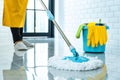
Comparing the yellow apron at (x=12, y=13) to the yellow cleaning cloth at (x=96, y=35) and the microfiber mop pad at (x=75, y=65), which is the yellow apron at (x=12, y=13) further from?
the microfiber mop pad at (x=75, y=65)

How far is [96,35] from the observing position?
7.05 feet

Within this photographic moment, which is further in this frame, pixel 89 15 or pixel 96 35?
pixel 89 15

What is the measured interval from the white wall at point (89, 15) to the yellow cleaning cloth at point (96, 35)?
0.23 metres

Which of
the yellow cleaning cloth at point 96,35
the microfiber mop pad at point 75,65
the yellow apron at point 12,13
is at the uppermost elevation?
the yellow apron at point 12,13

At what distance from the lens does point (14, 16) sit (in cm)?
220

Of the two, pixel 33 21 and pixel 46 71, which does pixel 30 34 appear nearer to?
pixel 33 21

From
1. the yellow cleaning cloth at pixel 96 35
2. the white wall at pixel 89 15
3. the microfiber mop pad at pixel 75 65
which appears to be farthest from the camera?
the white wall at pixel 89 15

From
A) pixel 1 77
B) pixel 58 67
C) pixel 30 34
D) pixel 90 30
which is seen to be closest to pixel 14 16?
pixel 90 30

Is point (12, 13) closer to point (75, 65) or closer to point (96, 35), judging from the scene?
point (96, 35)

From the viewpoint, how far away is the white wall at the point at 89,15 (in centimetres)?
238

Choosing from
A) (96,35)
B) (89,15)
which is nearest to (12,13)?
(96,35)

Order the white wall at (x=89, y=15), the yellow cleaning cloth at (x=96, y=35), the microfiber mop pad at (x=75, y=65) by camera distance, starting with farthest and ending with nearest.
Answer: the white wall at (x=89, y=15) < the yellow cleaning cloth at (x=96, y=35) < the microfiber mop pad at (x=75, y=65)

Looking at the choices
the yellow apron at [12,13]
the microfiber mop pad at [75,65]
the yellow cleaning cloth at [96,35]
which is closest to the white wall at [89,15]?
the yellow cleaning cloth at [96,35]

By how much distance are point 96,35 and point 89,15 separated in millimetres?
733
